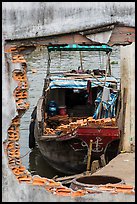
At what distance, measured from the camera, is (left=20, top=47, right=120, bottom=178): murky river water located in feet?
49.5

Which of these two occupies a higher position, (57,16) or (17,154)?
(57,16)

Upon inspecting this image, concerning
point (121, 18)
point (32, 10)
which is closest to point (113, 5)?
point (121, 18)

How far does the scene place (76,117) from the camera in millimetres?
14812

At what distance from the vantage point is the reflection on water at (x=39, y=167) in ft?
47.0

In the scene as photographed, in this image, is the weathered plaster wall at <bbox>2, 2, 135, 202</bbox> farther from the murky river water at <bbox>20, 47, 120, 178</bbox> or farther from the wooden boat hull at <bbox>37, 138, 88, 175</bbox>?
the wooden boat hull at <bbox>37, 138, 88, 175</bbox>

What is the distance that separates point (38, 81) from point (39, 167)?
10012 mm

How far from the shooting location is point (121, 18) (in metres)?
6.46

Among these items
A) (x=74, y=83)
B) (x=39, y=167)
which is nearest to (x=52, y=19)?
(x=74, y=83)

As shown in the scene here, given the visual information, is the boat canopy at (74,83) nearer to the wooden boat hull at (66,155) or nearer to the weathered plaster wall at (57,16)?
the wooden boat hull at (66,155)

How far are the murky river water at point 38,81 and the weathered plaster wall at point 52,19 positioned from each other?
0.56 metres

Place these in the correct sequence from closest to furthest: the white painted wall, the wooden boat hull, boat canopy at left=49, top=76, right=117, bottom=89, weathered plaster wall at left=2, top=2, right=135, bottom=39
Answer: weathered plaster wall at left=2, top=2, right=135, bottom=39, the white painted wall, the wooden boat hull, boat canopy at left=49, top=76, right=117, bottom=89

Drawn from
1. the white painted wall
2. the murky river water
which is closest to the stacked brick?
the murky river water

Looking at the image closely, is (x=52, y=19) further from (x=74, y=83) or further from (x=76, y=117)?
(x=76, y=117)

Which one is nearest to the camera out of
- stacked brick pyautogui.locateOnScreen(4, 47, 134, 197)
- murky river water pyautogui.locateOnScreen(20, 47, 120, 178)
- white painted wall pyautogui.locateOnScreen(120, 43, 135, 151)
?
stacked brick pyautogui.locateOnScreen(4, 47, 134, 197)
